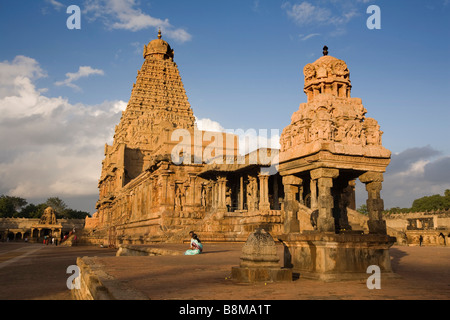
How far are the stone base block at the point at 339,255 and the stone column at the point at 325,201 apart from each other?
1.16ft

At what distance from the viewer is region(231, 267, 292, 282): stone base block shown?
22.9 feet

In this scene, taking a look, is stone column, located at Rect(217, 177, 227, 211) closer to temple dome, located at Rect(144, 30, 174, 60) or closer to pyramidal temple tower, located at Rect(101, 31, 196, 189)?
pyramidal temple tower, located at Rect(101, 31, 196, 189)

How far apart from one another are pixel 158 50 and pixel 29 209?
243ft

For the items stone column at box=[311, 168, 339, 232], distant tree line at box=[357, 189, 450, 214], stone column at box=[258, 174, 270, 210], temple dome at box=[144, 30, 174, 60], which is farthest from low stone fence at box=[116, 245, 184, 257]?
distant tree line at box=[357, 189, 450, 214]

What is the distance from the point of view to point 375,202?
28.5 feet

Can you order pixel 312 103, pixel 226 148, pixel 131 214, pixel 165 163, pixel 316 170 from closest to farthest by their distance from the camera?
pixel 316 170
pixel 312 103
pixel 165 163
pixel 131 214
pixel 226 148

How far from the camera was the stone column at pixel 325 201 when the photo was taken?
7699 mm

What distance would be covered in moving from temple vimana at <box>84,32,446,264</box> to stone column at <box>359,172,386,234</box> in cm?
2

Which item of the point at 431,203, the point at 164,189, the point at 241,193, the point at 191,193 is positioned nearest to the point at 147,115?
the point at 191,193
